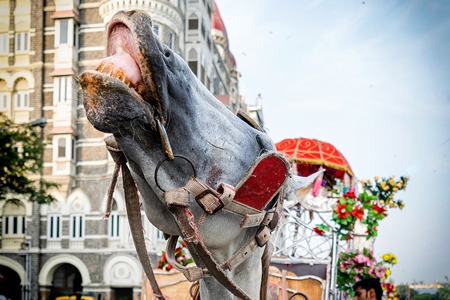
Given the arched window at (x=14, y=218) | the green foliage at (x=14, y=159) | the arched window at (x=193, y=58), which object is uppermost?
the arched window at (x=193, y=58)

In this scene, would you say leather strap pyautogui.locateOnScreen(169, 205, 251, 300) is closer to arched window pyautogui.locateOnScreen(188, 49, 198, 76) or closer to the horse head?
the horse head

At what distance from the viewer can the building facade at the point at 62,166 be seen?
84.1 feet

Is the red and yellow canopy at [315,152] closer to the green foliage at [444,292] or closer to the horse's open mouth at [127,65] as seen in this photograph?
the green foliage at [444,292]

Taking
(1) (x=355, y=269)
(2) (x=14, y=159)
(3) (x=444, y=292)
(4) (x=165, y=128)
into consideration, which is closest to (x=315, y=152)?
(1) (x=355, y=269)

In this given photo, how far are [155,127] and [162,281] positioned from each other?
104 inches

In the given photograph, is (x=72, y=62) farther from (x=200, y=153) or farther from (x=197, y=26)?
(x=200, y=153)

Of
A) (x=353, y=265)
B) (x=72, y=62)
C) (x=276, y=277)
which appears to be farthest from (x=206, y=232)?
(x=72, y=62)

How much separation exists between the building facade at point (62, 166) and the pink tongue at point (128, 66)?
2351cm

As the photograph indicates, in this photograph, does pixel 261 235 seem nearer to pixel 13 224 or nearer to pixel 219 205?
pixel 219 205

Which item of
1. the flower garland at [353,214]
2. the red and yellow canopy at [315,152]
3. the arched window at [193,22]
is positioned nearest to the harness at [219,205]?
the flower garland at [353,214]

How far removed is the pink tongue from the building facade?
2351 centimetres

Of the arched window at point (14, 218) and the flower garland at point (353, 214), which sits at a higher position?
the arched window at point (14, 218)

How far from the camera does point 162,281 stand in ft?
12.7

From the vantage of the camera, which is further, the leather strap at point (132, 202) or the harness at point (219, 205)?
the leather strap at point (132, 202)
